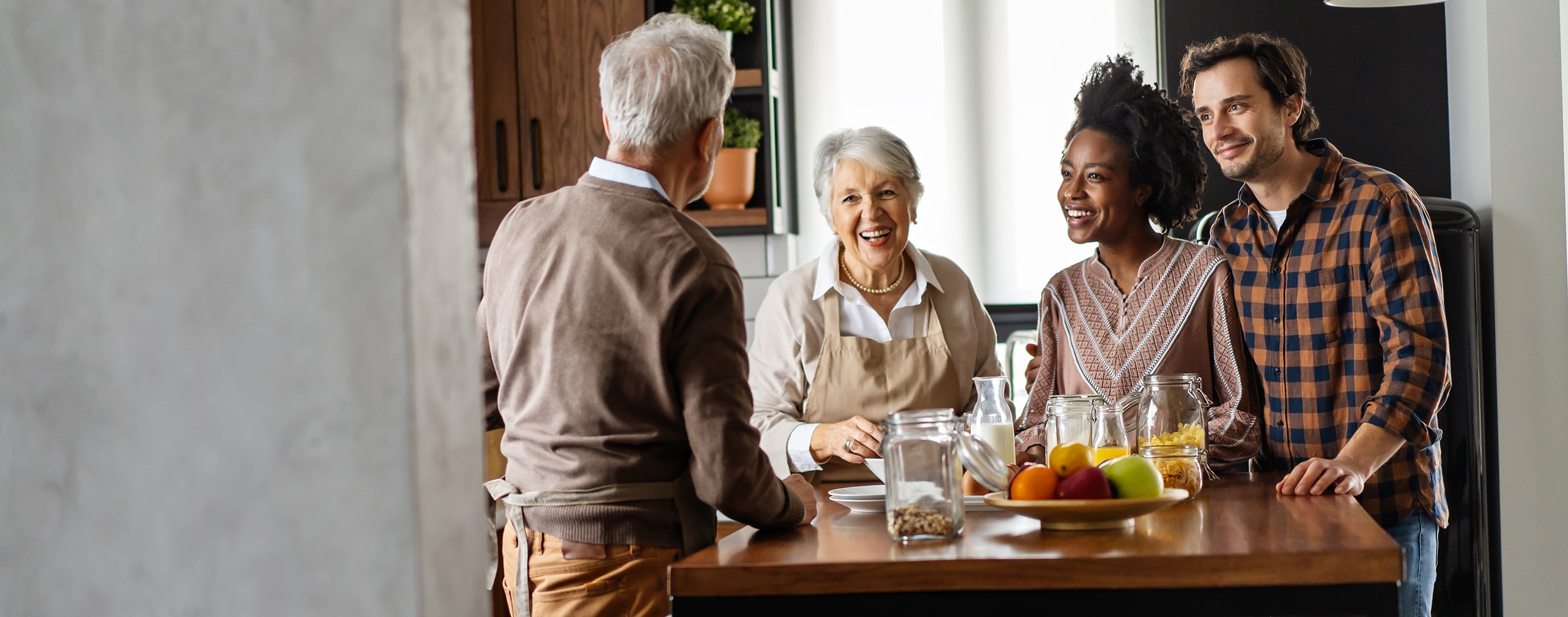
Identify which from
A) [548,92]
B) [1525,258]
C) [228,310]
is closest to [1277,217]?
[1525,258]

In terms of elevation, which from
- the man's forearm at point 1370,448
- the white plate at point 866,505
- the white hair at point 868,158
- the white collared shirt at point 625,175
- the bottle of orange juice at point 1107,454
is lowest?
the white plate at point 866,505

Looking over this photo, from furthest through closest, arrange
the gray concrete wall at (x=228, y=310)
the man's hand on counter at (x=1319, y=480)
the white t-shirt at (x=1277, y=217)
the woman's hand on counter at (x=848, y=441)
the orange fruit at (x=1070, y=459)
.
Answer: the white t-shirt at (x=1277, y=217) → the woman's hand on counter at (x=848, y=441) → the man's hand on counter at (x=1319, y=480) → the orange fruit at (x=1070, y=459) → the gray concrete wall at (x=228, y=310)

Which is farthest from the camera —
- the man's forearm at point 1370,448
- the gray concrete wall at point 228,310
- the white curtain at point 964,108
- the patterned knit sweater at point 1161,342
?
the white curtain at point 964,108

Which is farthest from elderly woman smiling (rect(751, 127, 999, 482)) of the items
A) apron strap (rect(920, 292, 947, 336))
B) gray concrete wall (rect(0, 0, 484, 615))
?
gray concrete wall (rect(0, 0, 484, 615))

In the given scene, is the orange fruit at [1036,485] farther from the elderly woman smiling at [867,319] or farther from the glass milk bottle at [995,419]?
the elderly woman smiling at [867,319]

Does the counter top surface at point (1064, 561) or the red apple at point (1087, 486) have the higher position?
the red apple at point (1087, 486)

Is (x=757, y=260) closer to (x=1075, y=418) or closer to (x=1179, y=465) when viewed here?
(x=1075, y=418)

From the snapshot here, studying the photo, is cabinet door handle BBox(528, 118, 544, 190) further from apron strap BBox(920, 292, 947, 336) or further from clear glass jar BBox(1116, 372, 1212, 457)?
clear glass jar BBox(1116, 372, 1212, 457)

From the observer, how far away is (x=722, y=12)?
3400mm

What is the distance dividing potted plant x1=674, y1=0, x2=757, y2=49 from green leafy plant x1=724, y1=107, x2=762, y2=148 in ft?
0.71

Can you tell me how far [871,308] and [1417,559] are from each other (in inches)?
44.0

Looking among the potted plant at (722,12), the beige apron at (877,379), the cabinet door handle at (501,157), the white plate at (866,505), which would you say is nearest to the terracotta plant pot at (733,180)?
the potted plant at (722,12)

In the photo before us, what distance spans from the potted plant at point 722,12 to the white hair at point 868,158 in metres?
1.02

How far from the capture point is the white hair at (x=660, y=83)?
1.56 m
